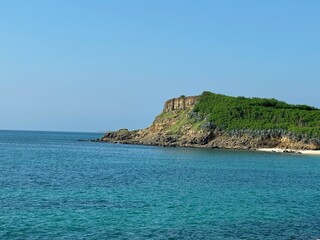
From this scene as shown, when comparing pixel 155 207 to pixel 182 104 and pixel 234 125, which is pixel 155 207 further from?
pixel 182 104

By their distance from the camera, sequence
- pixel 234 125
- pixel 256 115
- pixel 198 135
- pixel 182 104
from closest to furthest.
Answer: pixel 234 125 < pixel 198 135 < pixel 256 115 < pixel 182 104

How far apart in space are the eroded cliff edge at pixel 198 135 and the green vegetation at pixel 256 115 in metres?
1.13

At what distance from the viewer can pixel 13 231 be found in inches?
1158

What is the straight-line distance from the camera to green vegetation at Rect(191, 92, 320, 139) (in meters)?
157

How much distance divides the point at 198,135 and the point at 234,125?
12883mm

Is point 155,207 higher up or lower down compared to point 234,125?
lower down

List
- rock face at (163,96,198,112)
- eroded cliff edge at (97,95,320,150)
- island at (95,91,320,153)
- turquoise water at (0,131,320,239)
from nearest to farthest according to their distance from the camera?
turquoise water at (0,131,320,239) → island at (95,91,320,153) → eroded cliff edge at (97,95,320,150) → rock face at (163,96,198,112)

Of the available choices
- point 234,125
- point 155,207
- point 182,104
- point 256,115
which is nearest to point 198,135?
point 234,125

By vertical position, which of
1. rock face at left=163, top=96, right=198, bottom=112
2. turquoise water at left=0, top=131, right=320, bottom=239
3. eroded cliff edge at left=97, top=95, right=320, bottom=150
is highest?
rock face at left=163, top=96, right=198, bottom=112

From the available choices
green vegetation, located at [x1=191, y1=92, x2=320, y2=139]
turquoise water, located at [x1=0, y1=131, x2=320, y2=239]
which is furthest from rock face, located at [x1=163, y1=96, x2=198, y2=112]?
A: turquoise water, located at [x1=0, y1=131, x2=320, y2=239]

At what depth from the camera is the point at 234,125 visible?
16775cm

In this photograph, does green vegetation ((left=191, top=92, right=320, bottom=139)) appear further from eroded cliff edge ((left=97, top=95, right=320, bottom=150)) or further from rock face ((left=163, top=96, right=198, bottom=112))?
rock face ((left=163, top=96, right=198, bottom=112))

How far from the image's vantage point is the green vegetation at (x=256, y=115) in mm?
156875

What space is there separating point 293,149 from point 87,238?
128m
